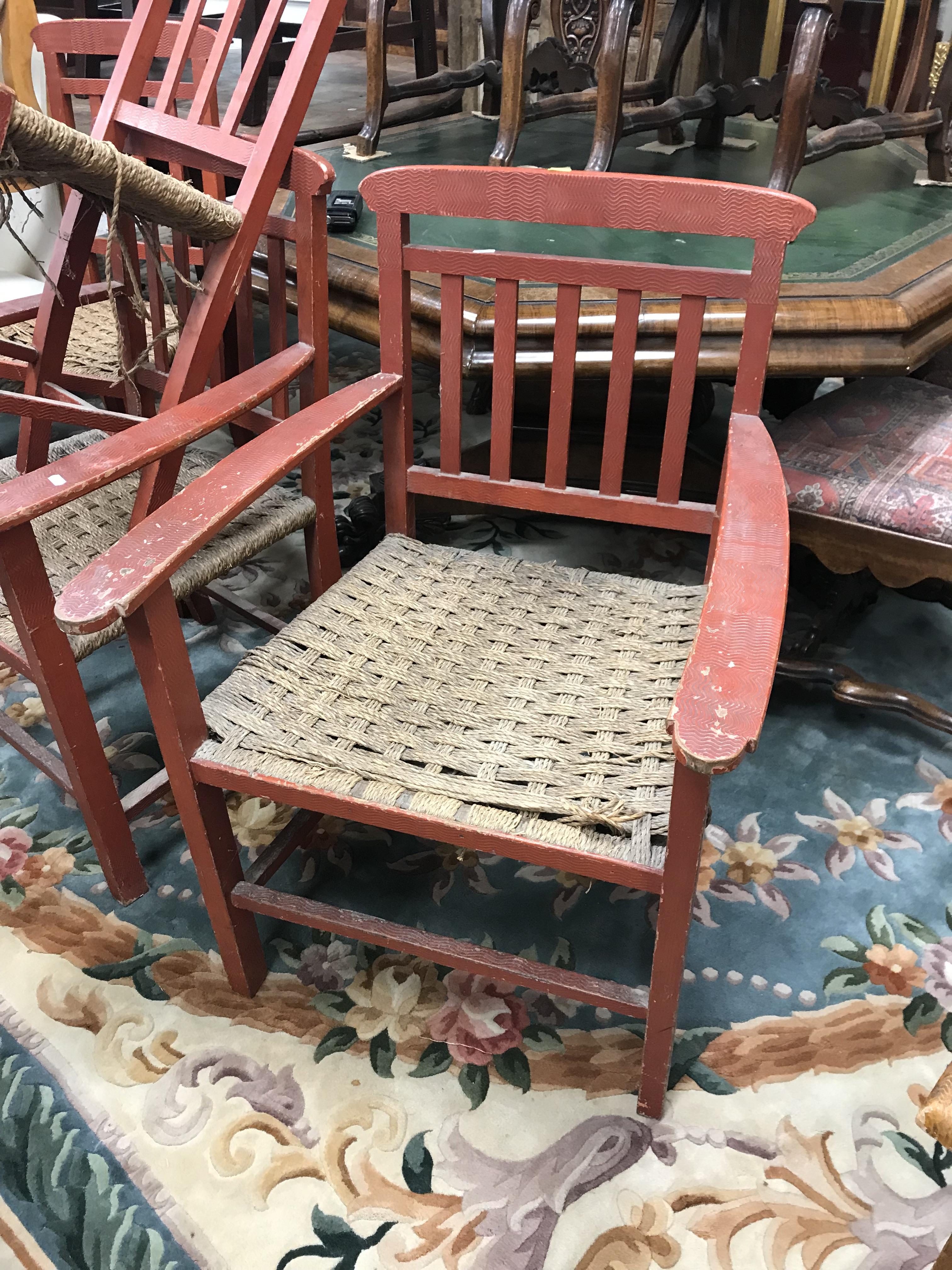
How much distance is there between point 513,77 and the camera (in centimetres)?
190

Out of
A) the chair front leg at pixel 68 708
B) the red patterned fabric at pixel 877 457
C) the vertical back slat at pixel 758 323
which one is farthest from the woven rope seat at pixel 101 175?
the red patterned fabric at pixel 877 457

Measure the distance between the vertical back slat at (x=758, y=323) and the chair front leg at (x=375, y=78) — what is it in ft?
4.56

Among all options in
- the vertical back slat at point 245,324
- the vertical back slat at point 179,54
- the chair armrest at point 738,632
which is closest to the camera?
the chair armrest at point 738,632

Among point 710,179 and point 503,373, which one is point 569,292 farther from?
point 710,179

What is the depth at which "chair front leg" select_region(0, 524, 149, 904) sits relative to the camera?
1.01 meters

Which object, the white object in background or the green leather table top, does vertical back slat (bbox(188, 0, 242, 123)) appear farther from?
the white object in background

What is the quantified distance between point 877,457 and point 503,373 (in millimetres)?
645

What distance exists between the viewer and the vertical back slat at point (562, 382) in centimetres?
116

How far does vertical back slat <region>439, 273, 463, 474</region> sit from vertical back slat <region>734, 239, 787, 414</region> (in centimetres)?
36

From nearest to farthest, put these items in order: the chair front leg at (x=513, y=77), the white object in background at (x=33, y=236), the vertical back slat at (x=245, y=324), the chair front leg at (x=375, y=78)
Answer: the vertical back slat at (x=245, y=324)
the chair front leg at (x=513, y=77)
the white object in background at (x=33, y=236)
the chair front leg at (x=375, y=78)

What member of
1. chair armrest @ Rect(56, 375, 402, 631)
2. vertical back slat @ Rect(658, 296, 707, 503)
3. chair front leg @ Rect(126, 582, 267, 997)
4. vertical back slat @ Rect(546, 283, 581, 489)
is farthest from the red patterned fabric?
chair front leg @ Rect(126, 582, 267, 997)

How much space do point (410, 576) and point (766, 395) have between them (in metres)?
1.22

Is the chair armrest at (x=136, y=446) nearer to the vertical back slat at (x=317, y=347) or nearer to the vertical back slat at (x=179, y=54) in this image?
the vertical back slat at (x=317, y=347)

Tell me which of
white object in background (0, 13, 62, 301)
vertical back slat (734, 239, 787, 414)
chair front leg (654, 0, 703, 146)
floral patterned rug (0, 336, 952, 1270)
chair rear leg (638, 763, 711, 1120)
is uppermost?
chair front leg (654, 0, 703, 146)
